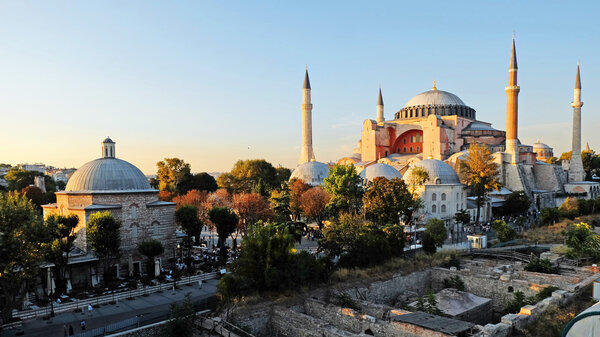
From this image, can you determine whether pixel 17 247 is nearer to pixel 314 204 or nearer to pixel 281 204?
pixel 281 204

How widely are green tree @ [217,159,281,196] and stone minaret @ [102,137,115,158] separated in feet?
65.5

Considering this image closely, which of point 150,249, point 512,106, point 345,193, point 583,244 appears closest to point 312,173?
point 345,193

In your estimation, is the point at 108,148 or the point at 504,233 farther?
the point at 504,233

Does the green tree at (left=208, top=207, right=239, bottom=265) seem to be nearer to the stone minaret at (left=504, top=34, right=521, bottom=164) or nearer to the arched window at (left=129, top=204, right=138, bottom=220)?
the arched window at (left=129, top=204, right=138, bottom=220)

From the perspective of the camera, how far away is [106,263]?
1788 centimetres

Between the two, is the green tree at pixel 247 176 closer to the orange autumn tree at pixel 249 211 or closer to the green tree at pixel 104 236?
the orange autumn tree at pixel 249 211

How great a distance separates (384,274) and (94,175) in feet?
44.3

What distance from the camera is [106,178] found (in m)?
19.2

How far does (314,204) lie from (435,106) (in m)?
30.8

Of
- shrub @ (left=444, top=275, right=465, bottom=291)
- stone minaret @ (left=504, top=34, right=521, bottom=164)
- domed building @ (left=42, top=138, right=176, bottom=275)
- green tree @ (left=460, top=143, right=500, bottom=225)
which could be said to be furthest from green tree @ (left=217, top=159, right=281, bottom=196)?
shrub @ (left=444, top=275, right=465, bottom=291)

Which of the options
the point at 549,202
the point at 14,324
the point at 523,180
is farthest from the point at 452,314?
the point at 549,202

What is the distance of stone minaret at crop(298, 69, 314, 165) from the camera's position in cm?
4503

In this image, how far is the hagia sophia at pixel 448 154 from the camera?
3144cm

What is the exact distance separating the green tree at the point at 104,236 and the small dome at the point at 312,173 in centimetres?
2112
